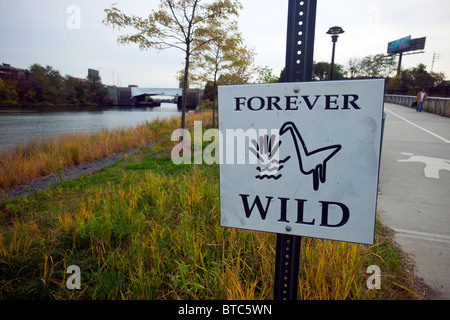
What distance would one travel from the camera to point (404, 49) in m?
59.6

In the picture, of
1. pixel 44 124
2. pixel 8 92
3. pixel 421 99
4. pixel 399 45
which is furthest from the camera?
pixel 399 45

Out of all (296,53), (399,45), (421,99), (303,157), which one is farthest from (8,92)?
(399,45)

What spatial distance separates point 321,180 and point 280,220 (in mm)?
237

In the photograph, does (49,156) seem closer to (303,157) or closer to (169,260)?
(169,260)

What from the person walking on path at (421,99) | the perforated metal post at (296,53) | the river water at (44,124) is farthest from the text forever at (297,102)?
the person walking on path at (421,99)

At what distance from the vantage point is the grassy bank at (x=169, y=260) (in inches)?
74.9

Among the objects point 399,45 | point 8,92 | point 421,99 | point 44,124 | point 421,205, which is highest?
point 399,45

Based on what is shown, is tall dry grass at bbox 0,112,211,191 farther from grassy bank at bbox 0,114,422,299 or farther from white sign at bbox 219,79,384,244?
white sign at bbox 219,79,384,244

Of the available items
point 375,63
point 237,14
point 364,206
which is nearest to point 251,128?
point 364,206

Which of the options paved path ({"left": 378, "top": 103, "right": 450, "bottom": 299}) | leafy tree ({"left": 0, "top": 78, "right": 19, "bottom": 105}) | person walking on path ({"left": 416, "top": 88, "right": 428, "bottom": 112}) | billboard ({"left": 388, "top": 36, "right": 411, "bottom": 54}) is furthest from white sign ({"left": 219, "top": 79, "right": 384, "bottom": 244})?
billboard ({"left": 388, "top": 36, "right": 411, "bottom": 54})

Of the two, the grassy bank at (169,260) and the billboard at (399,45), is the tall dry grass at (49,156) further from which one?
the billboard at (399,45)

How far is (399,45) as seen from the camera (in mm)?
61156

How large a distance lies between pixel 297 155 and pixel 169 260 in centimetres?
170
